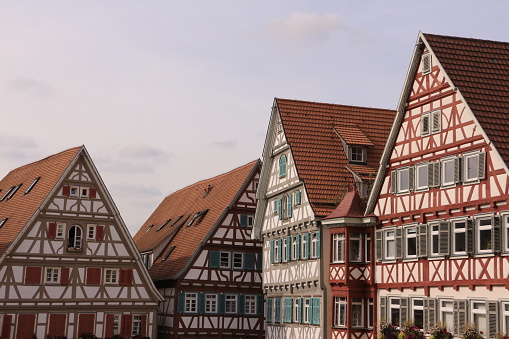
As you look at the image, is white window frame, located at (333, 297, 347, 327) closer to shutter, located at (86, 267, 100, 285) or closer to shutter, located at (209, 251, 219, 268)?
shutter, located at (209, 251, 219, 268)

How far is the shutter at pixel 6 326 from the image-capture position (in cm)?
4397

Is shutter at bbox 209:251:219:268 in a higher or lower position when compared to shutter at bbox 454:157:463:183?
lower

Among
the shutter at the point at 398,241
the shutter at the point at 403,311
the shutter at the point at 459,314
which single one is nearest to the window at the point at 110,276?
the shutter at the point at 398,241

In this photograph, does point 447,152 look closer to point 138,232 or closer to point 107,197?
point 107,197

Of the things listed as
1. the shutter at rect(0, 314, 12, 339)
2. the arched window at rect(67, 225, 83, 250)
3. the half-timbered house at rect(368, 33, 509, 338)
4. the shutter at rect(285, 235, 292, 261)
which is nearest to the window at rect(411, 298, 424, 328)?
the half-timbered house at rect(368, 33, 509, 338)

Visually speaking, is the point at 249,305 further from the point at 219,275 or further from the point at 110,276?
the point at 110,276

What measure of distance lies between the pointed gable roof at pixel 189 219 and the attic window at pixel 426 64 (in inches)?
757

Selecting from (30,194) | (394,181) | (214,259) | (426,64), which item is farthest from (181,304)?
(426,64)

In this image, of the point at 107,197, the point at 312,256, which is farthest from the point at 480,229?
the point at 107,197

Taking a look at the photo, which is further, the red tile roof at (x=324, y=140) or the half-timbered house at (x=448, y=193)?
the red tile roof at (x=324, y=140)

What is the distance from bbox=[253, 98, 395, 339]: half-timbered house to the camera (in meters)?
37.6

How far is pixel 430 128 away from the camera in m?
32.7

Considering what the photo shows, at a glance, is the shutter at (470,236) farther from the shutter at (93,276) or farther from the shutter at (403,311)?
the shutter at (93,276)

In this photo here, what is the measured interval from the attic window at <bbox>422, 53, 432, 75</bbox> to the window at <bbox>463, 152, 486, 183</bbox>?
4.18 metres
